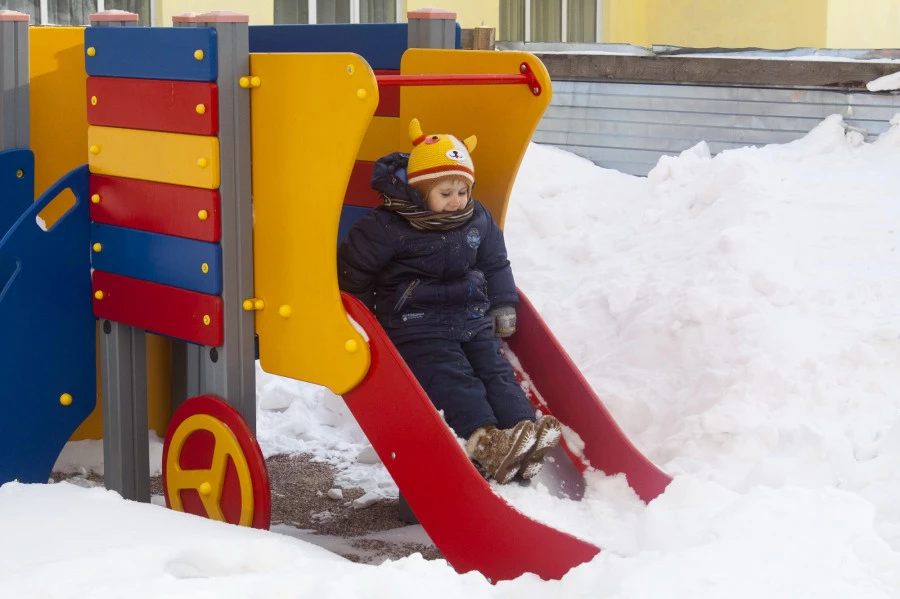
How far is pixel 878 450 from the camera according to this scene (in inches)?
154

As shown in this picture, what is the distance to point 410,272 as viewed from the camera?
369 centimetres

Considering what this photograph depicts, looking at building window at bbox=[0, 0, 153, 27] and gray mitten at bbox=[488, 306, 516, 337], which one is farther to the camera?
building window at bbox=[0, 0, 153, 27]

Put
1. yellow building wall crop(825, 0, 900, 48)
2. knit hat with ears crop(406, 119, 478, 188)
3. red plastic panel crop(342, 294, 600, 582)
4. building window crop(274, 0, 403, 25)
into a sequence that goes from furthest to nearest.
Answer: yellow building wall crop(825, 0, 900, 48) < building window crop(274, 0, 403, 25) < knit hat with ears crop(406, 119, 478, 188) < red plastic panel crop(342, 294, 600, 582)

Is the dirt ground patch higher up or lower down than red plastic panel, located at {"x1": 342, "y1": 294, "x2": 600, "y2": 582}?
lower down

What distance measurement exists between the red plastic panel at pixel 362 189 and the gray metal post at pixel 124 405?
96 cm

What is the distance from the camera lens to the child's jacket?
363 cm

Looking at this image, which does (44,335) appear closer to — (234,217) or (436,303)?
(234,217)

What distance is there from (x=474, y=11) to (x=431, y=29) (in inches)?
292

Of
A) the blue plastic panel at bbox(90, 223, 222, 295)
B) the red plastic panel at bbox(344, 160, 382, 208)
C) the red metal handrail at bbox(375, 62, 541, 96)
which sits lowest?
the blue plastic panel at bbox(90, 223, 222, 295)

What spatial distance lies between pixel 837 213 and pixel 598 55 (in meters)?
2.15

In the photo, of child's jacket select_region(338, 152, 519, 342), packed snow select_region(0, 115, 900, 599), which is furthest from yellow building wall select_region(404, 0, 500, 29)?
child's jacket select_region(338, 152, 519, 342)

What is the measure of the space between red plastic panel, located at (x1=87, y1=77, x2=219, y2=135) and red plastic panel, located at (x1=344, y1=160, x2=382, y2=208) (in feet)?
3.13

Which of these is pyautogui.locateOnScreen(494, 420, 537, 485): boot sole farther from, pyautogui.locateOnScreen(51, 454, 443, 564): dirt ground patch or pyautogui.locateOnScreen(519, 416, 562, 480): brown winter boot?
pyautogui.locateOnScreen(51, 454, 443, 564): dirt ground patch

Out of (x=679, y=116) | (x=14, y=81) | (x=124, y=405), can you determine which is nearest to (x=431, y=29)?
(x=14, y=81)
